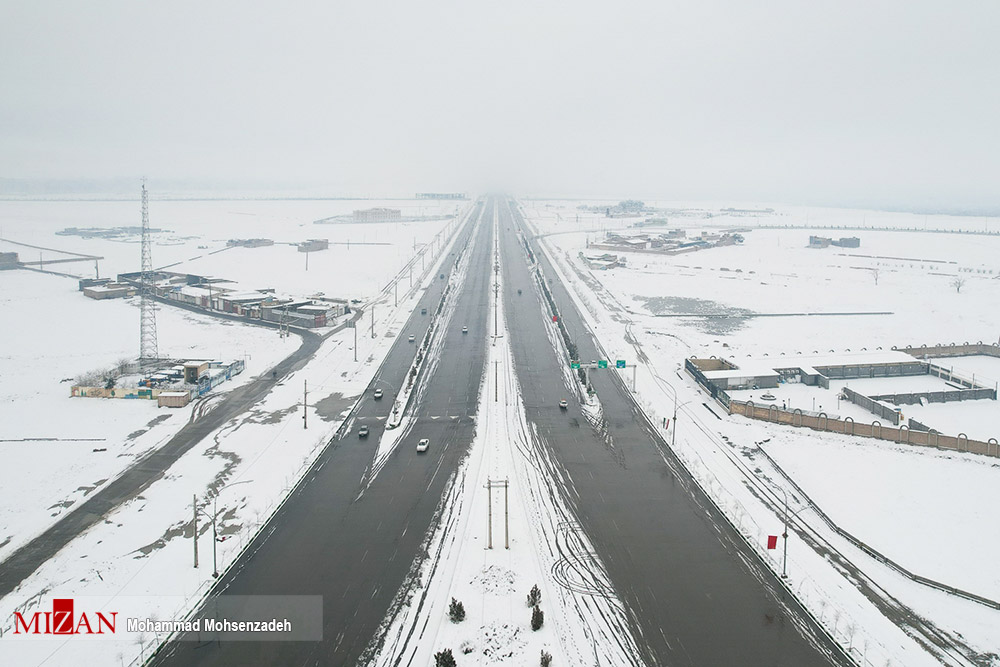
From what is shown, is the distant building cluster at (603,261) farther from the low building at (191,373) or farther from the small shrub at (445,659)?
the small shrub at (445,659)

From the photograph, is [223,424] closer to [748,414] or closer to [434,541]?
[434,541]

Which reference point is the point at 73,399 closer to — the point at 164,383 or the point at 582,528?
the point at 164,383

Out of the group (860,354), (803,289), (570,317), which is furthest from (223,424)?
(803,289)

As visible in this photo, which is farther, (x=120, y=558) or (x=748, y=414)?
(x=748, y=414)

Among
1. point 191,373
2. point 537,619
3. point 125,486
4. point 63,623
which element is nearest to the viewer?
point 537,619

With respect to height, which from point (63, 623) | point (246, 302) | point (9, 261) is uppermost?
point (9, 261)

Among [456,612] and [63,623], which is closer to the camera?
[63,623]

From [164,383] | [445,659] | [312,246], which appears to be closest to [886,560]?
[445,659]
